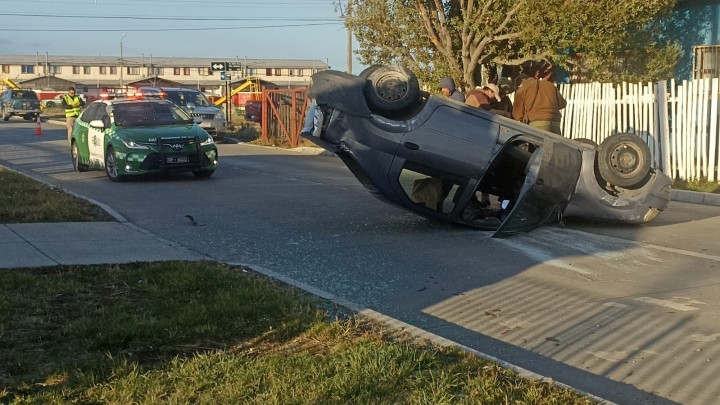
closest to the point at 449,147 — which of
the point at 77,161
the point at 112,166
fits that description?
the point at 112,166

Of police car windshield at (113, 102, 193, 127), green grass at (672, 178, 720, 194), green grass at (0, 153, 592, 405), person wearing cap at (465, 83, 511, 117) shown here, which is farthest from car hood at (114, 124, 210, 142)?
green grass at (672, 178, 720, 194)

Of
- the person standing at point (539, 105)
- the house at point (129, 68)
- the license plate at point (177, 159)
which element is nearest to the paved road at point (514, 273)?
the license plate at point (177, 159)

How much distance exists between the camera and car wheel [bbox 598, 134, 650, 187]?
962 cm

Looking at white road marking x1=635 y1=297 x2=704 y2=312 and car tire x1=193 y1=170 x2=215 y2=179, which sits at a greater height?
car tire x1=193 y1=170 x2=215 y2=179

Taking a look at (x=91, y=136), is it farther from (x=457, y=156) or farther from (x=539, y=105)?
(x=457, y=156)

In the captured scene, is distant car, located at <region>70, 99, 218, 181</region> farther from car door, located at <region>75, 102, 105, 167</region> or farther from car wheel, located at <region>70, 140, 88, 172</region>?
car wheel, located at <region>70, 140, 88, 172</region>

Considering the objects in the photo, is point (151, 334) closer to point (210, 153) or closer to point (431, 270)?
→ point (431, 270)

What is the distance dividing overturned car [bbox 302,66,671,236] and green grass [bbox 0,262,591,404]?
267 centimetres

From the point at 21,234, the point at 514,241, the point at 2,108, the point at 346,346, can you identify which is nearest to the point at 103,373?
the point at 346,346

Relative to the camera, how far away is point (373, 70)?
9.19 m

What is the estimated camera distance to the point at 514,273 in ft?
25.3

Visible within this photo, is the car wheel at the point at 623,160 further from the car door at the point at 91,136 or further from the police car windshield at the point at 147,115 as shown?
the car door at the point at 91,136

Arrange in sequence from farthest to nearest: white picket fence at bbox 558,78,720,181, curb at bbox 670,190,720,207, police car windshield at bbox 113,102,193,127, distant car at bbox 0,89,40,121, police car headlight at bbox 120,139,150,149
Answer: distant car at bbox 0,89,40,121 → police car windshield at bbox 113,102,193,127 → police car headlight at bbox 120,139,150,149 → white picket fence at bbox 558,78,720,181 → curb at bbox 670,190,720,207

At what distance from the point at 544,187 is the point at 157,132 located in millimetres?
8197
